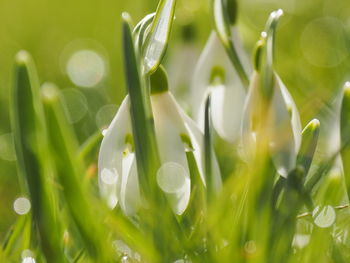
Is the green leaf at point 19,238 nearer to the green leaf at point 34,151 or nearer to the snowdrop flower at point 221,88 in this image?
the green leaf at point 34,151

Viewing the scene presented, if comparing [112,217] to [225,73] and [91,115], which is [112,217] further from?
[91,115]

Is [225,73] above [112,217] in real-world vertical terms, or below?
above

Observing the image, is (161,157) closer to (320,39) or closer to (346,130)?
(346,130)

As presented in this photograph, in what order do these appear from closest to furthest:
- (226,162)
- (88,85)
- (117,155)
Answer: (117,155), (226,162), (88,85)

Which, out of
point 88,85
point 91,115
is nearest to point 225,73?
point 91,115

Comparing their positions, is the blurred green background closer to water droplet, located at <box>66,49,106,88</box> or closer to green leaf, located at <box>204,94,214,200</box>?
water droplet, located at <box>66,49,106,88</box>

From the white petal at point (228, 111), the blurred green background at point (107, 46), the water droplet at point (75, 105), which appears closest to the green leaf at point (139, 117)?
the white petal at point (228, 111)

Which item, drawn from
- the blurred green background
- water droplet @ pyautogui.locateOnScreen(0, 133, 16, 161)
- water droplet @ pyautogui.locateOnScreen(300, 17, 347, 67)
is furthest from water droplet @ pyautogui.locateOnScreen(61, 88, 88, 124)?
water droplet @ pyautogui.locateOnScreen(300, 17, 347, 67)

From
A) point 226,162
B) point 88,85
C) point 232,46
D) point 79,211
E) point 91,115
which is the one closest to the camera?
point 79,211
